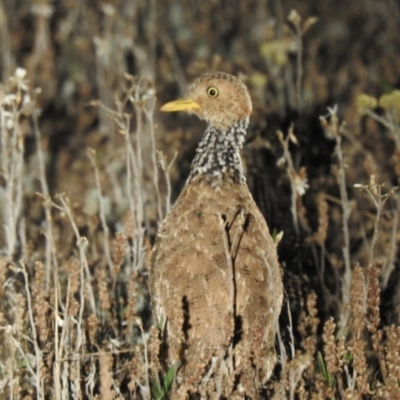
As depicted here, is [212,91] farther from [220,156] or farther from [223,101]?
[220,156]

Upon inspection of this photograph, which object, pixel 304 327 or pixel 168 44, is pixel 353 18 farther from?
pixel 304 327

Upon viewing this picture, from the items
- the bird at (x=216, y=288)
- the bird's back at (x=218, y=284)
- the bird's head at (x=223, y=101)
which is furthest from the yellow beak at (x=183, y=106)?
the bird's back at (x=218, y=284)

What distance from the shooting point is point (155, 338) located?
341cm

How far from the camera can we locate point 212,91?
4.20 metres

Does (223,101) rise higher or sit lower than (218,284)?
higher

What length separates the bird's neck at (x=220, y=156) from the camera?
13.1ft

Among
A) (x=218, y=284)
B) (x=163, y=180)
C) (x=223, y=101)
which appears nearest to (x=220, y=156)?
(x=223, y=101)

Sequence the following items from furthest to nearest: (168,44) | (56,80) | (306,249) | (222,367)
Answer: (56,80) < (168,44) < (306,249) < (222,367)

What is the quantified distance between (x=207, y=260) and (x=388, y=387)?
823 millimetres

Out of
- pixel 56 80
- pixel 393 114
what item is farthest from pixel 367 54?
pixel 393 114

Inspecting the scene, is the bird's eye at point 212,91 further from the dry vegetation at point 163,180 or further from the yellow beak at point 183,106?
the dry vegetation at point 163,180

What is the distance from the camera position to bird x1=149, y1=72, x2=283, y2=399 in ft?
11.4

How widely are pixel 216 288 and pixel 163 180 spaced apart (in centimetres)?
298

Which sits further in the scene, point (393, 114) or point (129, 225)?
point (393, 114)
